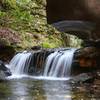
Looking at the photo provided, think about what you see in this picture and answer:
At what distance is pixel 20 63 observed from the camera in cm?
1944

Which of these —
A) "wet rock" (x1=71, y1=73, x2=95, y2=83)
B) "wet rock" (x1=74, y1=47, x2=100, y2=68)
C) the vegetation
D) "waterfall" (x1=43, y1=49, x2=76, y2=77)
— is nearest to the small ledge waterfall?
"waterfall" (x1=43, y1=49, x2=76, y2=77)

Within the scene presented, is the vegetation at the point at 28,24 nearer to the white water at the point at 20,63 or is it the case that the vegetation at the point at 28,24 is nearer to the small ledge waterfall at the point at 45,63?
the white water at the point at 20,63

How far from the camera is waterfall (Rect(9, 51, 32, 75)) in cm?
1906

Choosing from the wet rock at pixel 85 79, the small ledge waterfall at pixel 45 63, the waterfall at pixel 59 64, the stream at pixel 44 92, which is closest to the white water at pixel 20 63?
the small ledge waterfall at pixel 45 63

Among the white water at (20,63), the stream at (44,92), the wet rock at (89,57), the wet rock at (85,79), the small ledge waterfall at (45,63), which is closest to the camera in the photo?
the stream at (44,92)

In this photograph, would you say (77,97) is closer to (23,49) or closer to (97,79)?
(97,79)

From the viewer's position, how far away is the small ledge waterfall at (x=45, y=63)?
18.1 m

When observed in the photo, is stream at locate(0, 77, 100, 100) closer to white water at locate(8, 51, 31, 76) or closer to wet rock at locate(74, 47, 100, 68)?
wet rock at locate(74, 47, 100, 68)

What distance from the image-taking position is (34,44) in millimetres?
24422

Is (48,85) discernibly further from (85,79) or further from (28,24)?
(28,24)

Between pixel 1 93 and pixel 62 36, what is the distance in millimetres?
16021

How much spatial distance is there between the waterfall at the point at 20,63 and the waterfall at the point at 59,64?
1.16 m

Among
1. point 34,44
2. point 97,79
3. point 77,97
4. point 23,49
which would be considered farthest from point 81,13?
point 34,44

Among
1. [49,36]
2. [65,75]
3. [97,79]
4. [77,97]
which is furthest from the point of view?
[49,36]
